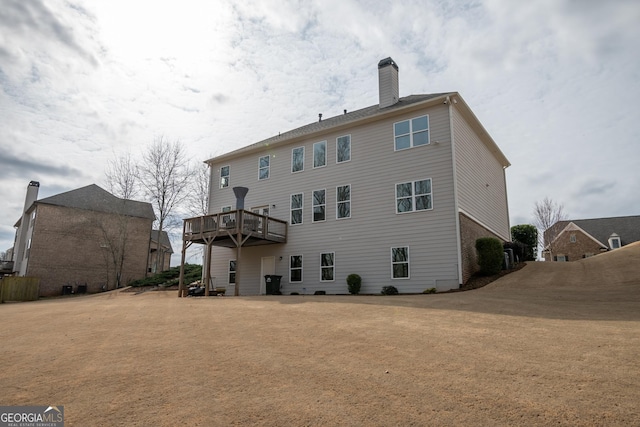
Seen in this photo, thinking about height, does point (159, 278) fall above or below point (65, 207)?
below

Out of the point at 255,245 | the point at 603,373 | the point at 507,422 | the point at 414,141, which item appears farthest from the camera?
the point at 255,245

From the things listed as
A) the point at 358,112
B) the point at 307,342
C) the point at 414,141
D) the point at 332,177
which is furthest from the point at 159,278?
the point at 307,342

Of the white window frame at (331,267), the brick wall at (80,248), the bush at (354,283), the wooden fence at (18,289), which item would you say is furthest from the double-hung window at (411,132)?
the brick wall at (80,248)

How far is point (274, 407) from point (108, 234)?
3379cm

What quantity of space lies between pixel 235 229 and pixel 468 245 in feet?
31.8

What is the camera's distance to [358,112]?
20.8 m

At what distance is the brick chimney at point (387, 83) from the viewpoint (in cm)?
1858

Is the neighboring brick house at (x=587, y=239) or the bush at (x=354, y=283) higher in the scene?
the neighboring brick house at (x=587, y=239)

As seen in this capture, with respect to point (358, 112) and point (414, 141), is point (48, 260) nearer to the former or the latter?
point (358, 112)

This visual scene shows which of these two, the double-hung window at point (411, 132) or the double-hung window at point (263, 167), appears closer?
the double-hung window at point (411, 132)

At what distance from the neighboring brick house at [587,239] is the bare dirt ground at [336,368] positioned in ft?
112

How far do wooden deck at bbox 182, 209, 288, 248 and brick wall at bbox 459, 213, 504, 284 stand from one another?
27.3 feet

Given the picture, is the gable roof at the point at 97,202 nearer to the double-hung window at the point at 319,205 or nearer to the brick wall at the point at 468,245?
the double-hung window at the point at 319,205

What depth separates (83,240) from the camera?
3148cm
